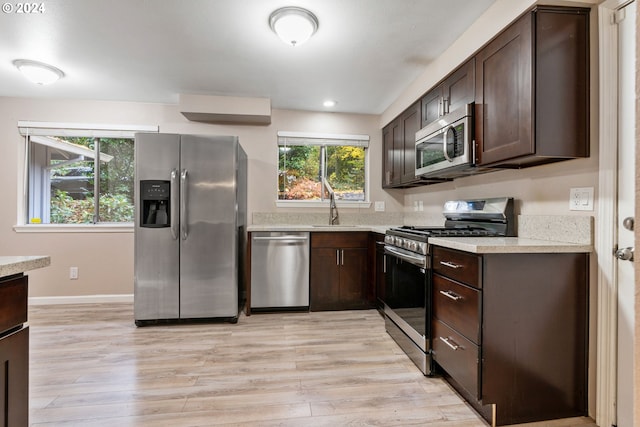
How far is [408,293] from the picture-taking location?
219cm

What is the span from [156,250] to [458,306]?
2569 millimetres

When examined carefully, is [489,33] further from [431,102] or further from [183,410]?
[183,410]

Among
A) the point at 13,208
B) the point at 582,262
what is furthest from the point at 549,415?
the point at 13,208

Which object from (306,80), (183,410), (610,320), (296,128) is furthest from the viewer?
(296,128)

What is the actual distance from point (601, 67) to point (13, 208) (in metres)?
5.30

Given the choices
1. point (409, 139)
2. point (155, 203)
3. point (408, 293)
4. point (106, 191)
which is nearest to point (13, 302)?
point (155, 203)

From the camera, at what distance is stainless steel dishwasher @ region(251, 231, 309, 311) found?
3.11 metres

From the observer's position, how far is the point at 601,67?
149 cm

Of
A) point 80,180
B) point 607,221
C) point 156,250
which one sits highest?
point 80,180

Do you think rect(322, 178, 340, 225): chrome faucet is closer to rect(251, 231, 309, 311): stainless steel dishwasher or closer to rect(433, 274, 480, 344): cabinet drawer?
rect(251, 231, 309, 311): stainless steel dishwasher

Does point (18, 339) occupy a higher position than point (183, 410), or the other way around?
point (18, 339)

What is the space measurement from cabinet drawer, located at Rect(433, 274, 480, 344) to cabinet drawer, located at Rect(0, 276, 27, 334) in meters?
1.87

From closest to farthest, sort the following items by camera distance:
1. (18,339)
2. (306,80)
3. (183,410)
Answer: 1. (18,339)
2. (183,410)
3. (306,80)

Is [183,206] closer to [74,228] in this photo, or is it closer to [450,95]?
[74,228]
